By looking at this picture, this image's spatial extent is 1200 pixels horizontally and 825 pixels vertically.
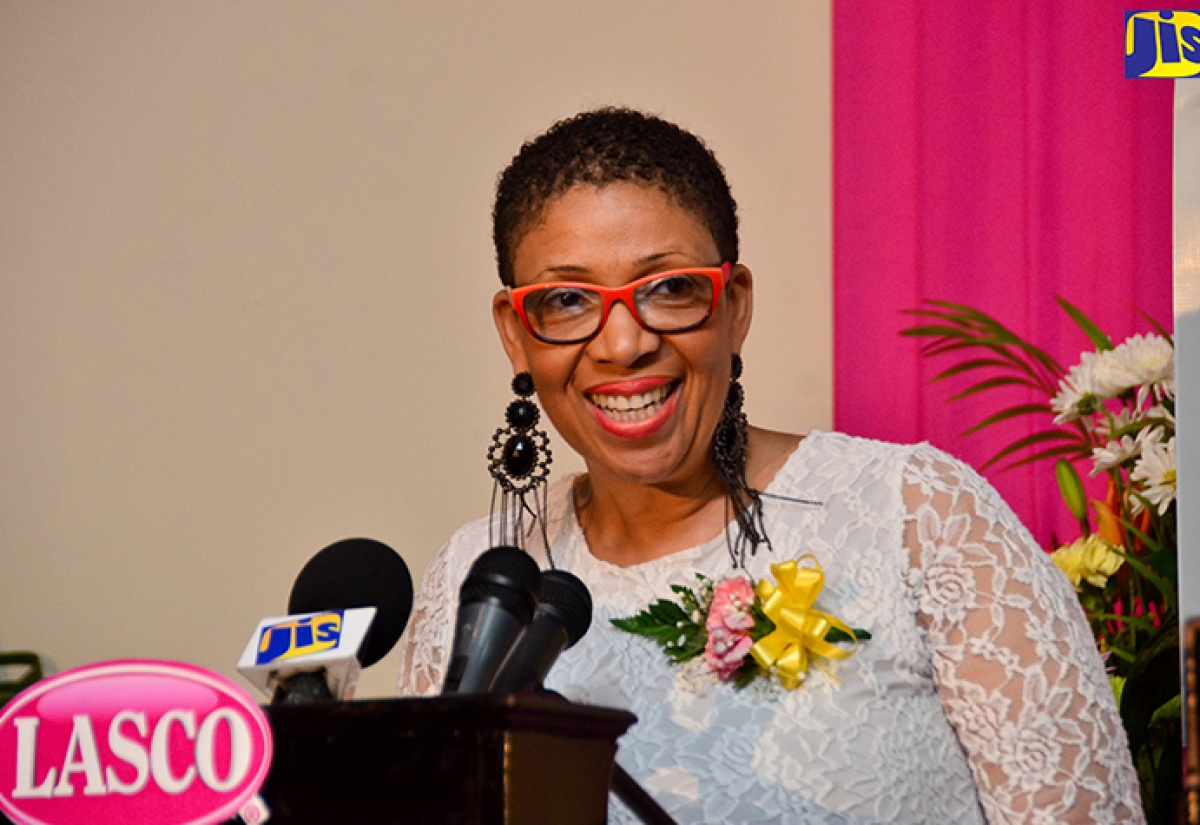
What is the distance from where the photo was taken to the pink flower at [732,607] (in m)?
1.58

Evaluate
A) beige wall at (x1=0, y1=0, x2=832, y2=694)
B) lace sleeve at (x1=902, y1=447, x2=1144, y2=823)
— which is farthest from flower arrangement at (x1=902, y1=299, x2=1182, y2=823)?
beige wall at (x1=0, y1=0, x2=832, y2=694)

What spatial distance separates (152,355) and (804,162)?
158 centimetres

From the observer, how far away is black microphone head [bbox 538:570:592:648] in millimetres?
946

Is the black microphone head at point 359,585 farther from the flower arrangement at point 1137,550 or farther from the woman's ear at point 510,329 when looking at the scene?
the flower arrangement at point 1137,550

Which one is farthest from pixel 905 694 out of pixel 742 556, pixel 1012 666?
pixel 742 556

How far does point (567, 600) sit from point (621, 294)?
653 mm

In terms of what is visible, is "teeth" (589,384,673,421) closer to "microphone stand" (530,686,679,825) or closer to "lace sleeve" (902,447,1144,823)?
"lace sleeve" (902,447,1144,823)

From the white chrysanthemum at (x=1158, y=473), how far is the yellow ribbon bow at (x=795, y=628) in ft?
1.68

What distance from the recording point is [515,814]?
736 millimetres

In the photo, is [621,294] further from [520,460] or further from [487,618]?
[487,618]

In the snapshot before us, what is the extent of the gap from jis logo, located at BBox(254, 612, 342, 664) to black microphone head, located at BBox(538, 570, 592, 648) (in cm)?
13

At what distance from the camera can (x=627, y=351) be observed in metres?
1.56

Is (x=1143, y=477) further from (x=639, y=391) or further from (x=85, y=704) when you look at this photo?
(x=85, y=704)

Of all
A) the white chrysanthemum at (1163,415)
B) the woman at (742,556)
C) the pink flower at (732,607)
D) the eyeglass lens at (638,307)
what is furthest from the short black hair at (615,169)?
the white chrysanthemum at (1163,415)
